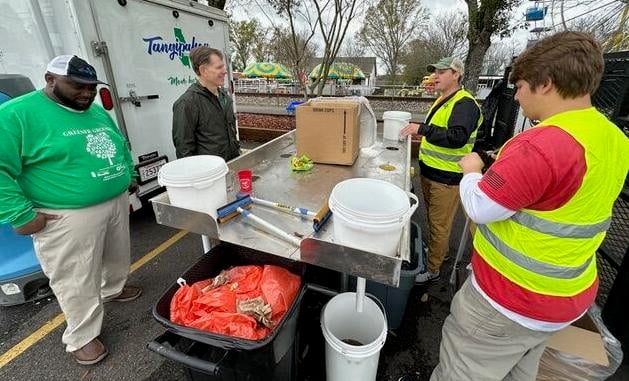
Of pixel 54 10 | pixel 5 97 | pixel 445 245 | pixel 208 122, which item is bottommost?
pixel 445 245

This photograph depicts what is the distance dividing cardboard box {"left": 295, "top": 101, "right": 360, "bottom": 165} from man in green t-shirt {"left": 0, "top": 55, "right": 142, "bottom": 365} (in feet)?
4.58

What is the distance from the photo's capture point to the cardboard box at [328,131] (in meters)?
2.33

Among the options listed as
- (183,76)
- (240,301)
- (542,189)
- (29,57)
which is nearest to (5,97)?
(29,57)

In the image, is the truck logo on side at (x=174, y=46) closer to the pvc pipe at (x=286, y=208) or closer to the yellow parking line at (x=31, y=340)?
the pvc pipe at (x=286, y=208)

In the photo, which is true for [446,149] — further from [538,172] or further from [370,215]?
[370,215]

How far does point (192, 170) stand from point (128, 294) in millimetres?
1732

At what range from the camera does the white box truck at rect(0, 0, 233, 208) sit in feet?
8.22

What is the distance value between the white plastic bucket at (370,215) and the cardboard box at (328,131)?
1074 mm

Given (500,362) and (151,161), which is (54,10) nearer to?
(151,161)

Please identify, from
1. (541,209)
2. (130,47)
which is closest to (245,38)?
(130,47)

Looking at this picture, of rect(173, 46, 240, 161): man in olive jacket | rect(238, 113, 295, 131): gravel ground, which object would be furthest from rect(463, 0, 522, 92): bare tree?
rect(173, 46, 240, 161): man in olive jacket

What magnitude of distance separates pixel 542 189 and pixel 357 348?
3.56ft

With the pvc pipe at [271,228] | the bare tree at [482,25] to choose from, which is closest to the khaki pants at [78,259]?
the pvc pipe at [271,228]

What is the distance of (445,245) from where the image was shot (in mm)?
2648
